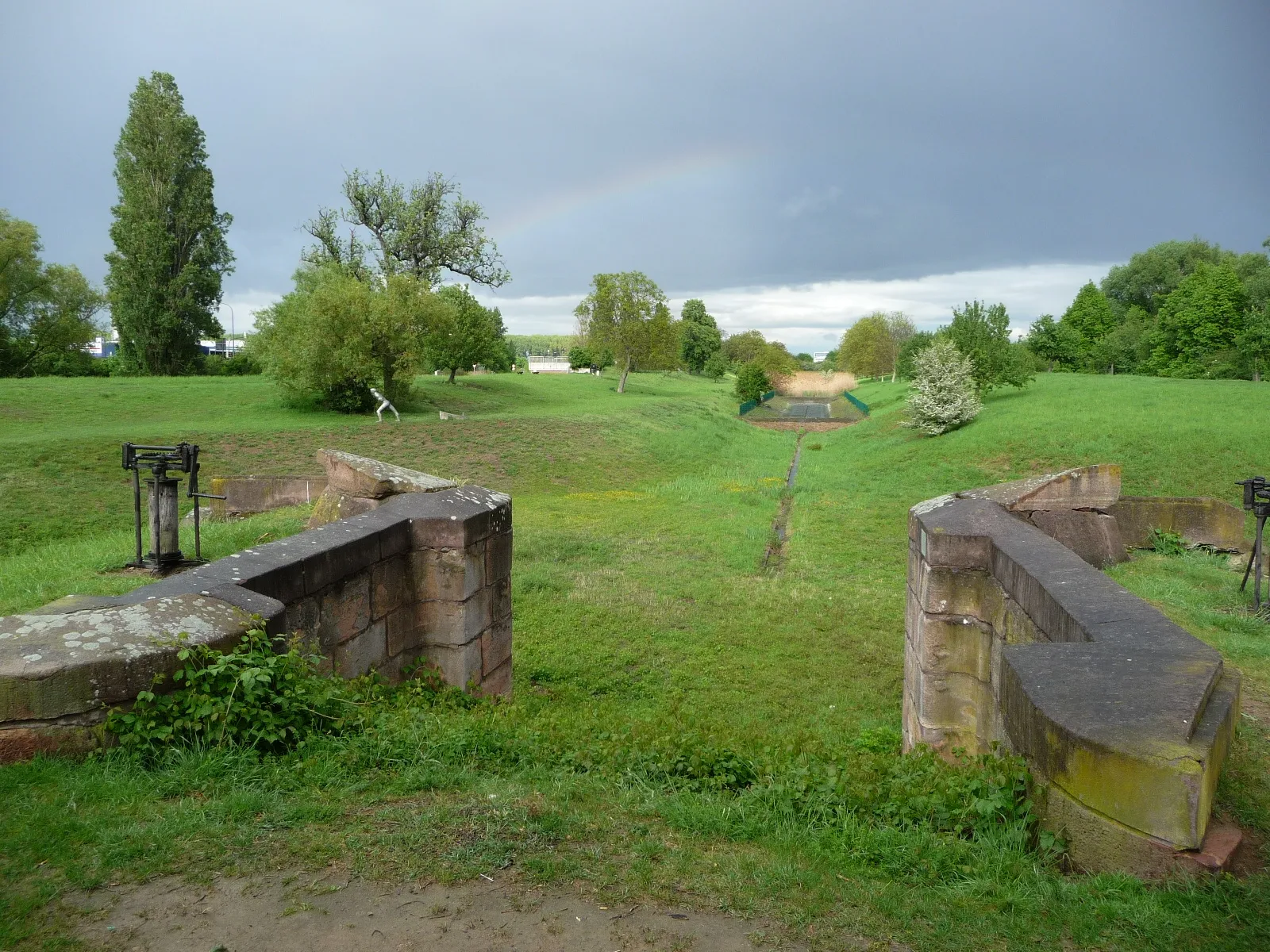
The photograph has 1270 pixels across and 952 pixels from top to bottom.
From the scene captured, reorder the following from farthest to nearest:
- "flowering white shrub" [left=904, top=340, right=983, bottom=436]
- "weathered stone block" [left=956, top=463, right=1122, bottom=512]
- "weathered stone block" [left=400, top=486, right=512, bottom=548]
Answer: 1. "flowering white shrub" [left=904, top=340, right=983, bottom=436]
2. "weathered stone block" [left=956, top=463, right=1122, bottom=512]
3. "weathered stone block" [left=400, top=486, right=512, bottom=548]

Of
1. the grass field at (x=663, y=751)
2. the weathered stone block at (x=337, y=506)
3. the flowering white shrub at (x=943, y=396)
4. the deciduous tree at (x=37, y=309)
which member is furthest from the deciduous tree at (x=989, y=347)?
the deciduous tree at (x=37, y=309)

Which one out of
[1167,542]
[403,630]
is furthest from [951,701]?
[1167,542]

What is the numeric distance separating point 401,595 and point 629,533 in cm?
948

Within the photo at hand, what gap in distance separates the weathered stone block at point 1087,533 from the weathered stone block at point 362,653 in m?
7.62

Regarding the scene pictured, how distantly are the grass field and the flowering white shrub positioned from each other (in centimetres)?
778

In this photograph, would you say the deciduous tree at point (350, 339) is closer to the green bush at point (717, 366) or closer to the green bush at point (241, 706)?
the green bush at point (241, 706)

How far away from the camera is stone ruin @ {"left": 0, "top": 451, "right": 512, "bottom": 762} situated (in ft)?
11.0

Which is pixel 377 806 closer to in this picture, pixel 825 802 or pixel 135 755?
pixel 135 755

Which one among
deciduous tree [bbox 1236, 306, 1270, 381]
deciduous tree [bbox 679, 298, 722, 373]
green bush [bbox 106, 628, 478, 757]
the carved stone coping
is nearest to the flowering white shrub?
deciduous tree [bbox 1236, 306, 1270, 381]

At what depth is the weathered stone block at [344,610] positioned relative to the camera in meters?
5.01

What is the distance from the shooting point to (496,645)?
21.7ft

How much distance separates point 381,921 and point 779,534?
14044 mm

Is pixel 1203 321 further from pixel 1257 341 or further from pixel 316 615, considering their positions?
pixel 316 615

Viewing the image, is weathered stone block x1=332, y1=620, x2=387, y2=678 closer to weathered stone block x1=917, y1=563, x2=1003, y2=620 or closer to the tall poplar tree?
weathered stone block x1=917, y1=563, x2=1003, y2=620
